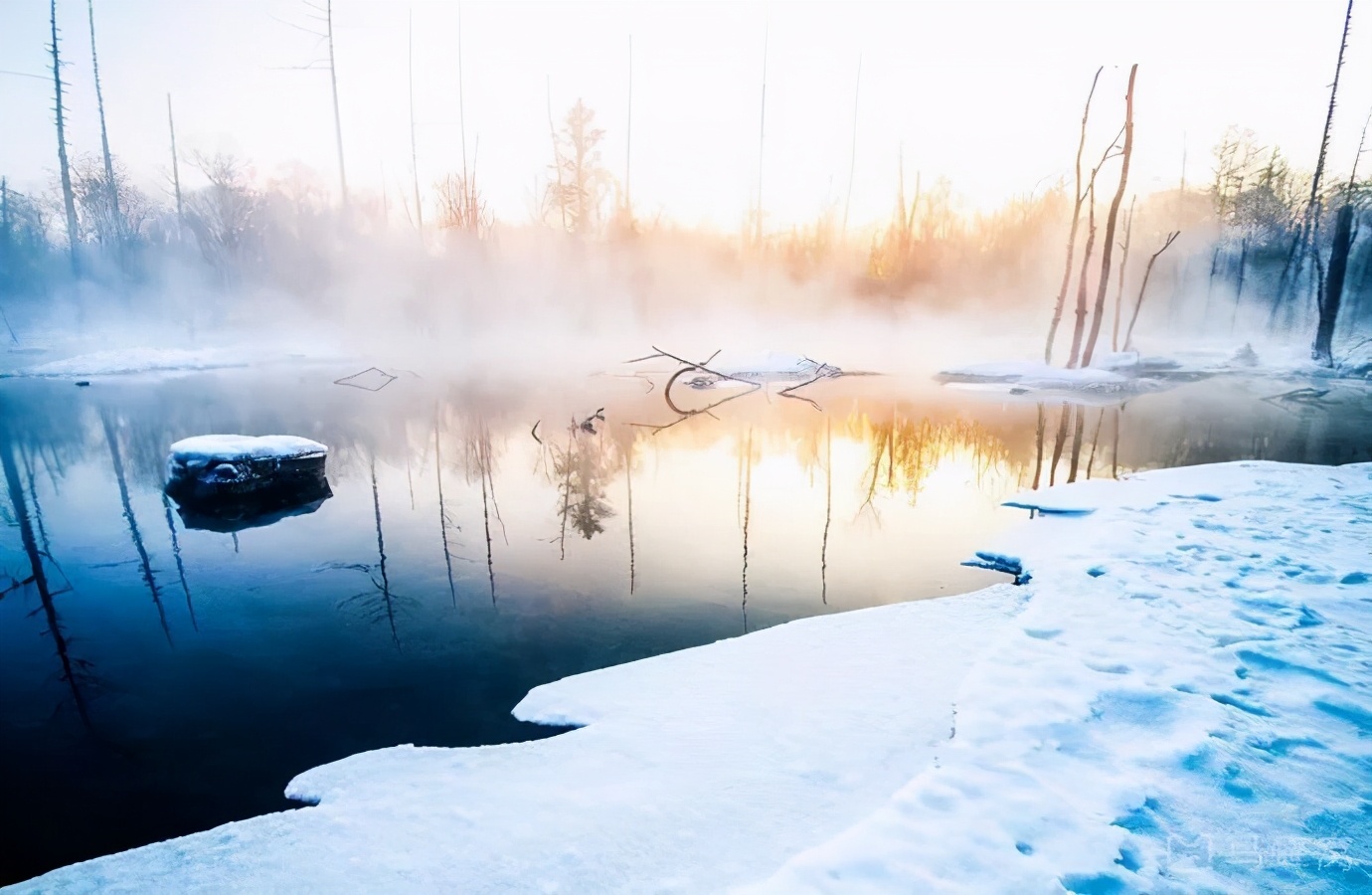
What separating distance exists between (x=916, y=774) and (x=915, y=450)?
329 inches

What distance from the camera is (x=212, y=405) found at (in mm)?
14852

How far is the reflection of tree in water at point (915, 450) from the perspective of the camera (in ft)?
28.5

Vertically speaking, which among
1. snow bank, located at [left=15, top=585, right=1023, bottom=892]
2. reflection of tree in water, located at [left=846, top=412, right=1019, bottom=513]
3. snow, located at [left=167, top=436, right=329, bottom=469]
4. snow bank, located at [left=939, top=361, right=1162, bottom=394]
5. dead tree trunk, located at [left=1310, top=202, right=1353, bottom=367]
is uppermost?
dead tree trunk, located at [left=1310, top=202, right=1353, bottom=367]

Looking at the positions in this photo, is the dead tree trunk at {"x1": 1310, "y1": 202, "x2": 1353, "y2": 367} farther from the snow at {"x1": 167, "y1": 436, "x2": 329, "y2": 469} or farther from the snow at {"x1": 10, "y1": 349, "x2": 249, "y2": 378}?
the snow at {"x1": 10, "y1": 349, "x2": 249, "y2": 378}

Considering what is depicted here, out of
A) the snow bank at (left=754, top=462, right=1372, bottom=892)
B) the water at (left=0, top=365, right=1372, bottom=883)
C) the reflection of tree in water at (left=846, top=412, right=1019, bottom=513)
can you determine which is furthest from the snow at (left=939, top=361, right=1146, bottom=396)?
the snow bank at (left=754, top=462, right=1372, bottom=892)

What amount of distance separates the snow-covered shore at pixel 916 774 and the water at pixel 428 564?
48 centimetres

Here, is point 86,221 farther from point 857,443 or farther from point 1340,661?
point 1340,661

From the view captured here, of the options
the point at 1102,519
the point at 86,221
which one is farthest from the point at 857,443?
the point at 86,221

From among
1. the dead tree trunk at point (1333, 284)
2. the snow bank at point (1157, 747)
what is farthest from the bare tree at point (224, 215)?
the dead tree trunk at point (1333, 284)

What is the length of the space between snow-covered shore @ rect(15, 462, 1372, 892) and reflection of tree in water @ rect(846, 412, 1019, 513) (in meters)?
4.08

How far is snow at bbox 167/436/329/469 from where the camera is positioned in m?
7.77

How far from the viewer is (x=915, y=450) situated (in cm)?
1041

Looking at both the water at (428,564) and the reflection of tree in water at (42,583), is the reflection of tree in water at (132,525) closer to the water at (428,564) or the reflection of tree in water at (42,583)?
the water at (428,564)

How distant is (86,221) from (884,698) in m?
44.8
